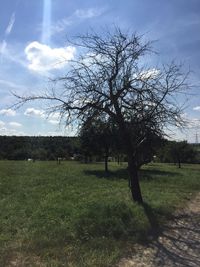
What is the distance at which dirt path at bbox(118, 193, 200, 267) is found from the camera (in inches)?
297

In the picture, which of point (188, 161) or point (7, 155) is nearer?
point (188, 161)

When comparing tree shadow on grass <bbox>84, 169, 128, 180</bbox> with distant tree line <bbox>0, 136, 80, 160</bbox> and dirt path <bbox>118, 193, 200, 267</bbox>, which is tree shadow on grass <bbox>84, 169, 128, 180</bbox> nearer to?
dirt path <bbox>118, 193, 200, 267</bbox>

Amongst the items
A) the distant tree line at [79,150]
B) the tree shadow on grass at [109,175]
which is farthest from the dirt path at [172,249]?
the distant tree line at [79,150]

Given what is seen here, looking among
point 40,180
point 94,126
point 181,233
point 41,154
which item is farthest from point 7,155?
point 181,233

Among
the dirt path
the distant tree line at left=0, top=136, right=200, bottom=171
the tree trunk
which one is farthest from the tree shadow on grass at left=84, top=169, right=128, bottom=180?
the dirt path

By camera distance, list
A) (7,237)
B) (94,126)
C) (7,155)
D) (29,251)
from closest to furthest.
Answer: (29,251), (7,237), (94,126), (7,155)

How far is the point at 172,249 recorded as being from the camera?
28.2ft

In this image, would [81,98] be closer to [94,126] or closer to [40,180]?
[94,126]

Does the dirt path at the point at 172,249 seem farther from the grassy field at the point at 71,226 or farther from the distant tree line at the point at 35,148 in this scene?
the distant tree line at the point at 35,148

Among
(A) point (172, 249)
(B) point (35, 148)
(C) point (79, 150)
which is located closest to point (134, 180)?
(A) point (172, 249)

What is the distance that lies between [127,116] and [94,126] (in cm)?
118

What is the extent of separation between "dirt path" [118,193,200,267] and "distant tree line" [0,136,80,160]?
1672 inches

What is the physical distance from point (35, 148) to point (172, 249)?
179 ft

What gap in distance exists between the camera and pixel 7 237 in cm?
895
